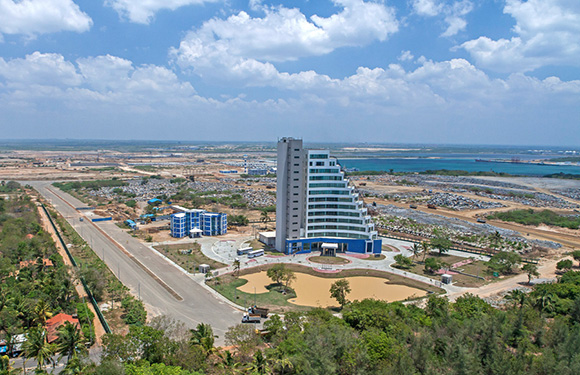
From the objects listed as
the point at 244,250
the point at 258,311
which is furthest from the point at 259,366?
the point at 244,250

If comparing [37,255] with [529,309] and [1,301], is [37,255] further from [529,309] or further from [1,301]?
[529,309]

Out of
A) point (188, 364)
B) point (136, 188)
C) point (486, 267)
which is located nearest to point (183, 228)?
point (188, 364)

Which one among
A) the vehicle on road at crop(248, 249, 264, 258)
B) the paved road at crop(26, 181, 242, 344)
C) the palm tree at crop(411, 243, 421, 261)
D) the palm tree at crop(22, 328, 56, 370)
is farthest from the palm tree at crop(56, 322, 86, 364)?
the palm tree at crop(411, 243, 421, 261)

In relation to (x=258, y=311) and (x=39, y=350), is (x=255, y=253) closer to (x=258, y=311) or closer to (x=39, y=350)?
(x=258, y=311)

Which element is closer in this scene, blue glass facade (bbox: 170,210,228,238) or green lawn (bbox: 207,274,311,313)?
green lawn (bbox: 207,274,311,313)

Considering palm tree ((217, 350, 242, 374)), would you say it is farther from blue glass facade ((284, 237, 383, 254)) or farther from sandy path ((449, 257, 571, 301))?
blue glass facade ((284, 237, 383, 254))

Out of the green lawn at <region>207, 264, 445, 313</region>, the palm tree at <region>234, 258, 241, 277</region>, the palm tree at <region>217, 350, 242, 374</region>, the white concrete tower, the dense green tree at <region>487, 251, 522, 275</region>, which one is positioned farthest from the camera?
the white concrete tower
